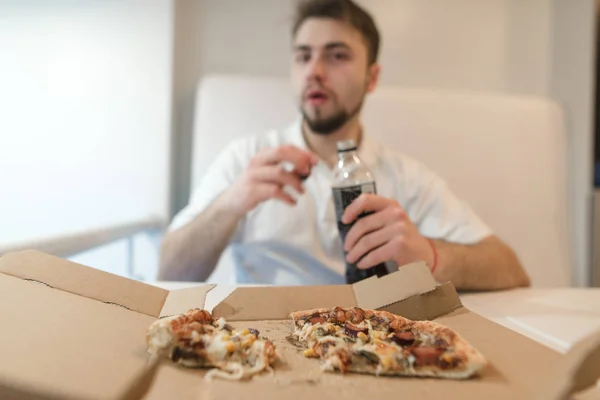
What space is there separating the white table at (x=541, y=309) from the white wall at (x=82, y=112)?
0.79m

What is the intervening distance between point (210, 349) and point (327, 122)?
0.86m

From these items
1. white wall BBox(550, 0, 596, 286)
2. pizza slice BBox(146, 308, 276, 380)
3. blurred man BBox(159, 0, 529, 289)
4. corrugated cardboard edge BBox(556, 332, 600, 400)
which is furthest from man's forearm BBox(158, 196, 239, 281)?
white wall BBox(550, 0, 596, 286)

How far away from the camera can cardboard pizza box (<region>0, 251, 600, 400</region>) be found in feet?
0.91

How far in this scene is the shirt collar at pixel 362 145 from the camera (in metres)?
1.16

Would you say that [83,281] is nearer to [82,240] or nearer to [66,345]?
[66,345]

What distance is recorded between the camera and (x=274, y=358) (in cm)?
34

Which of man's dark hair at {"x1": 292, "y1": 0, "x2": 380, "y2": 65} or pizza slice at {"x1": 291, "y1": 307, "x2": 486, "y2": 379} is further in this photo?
man's dark hair at {"x1": 292, "y1": 0, "x2": 380, "y2": 65}

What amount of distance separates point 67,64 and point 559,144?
55.7 inches

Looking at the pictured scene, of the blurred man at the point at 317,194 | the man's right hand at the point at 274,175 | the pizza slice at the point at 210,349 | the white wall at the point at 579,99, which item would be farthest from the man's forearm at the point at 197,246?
the white wall at the point at 579,99

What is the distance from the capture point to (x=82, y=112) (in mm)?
1346

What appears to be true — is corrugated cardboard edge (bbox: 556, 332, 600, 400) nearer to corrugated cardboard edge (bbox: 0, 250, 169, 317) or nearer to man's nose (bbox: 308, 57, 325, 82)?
corrugated cardboard edge (bbox: 0, 250, 169, 317)

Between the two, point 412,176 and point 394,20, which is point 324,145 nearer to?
point 412,176

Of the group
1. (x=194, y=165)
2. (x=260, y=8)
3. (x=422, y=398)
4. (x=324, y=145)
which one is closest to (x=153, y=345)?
(x=422, y=398)

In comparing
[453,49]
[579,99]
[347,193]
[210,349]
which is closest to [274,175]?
[347,193]
